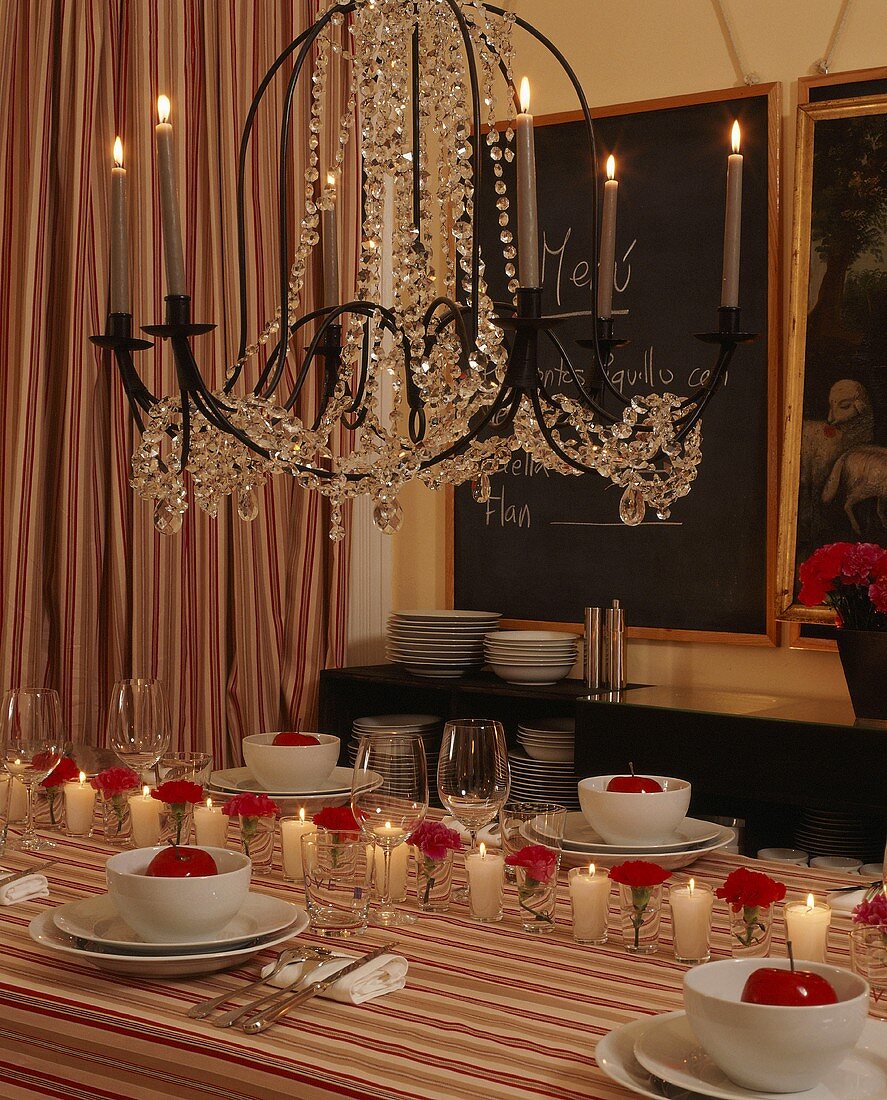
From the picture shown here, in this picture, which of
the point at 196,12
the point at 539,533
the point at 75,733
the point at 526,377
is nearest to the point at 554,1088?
the point at 526,377

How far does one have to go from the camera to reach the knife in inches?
45.9

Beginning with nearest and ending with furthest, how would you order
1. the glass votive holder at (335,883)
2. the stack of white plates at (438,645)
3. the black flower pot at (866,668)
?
1. the glass votive holder at (335,883)
2. the black flower pot at (866,668)
3. the stack of white plates at (438,645)

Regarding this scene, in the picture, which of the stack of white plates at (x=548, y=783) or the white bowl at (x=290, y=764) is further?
the stack of white plates at (x=548, y=783)

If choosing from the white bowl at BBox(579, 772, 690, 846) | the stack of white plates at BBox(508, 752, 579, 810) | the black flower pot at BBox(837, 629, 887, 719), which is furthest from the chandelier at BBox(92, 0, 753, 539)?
the stack of white plates at BBox(508, 752, 579, 810)

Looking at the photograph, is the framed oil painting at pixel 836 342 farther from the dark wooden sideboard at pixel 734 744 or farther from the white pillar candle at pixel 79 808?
the white pillar candle at pixel 79 808

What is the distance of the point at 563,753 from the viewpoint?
3.01 metres

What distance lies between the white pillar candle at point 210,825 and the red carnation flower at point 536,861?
47cm

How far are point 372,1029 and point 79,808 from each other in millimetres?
882

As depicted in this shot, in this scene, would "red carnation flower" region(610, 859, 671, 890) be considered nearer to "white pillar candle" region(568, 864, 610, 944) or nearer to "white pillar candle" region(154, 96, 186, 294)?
"white pillar candle" region(568, 864, 610, 944)

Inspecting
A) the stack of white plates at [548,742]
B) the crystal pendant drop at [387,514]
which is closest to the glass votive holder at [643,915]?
the crystal pendant drop at [387,514]

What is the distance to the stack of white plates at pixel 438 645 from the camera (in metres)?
3.27

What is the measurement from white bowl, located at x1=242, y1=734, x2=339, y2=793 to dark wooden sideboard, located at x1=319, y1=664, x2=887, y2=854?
36.3 inches

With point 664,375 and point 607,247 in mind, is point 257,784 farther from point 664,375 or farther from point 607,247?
point 664,375

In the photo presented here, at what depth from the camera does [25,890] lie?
157 centimetres
